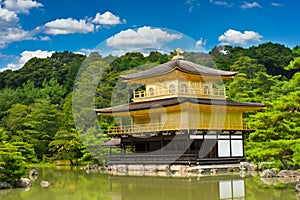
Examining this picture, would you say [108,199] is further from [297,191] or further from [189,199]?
[297,191]

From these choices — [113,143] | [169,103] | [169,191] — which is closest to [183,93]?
[169,103]

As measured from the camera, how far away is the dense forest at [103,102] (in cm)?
1516

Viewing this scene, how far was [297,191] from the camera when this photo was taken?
12531mm

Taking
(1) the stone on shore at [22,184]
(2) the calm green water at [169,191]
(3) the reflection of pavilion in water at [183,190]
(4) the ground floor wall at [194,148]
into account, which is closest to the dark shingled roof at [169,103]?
(4) the ground floor wall at [194,148]

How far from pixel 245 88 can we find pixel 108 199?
73.0 feet

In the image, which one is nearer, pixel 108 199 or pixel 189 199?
pixel 189 199

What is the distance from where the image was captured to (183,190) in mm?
14562

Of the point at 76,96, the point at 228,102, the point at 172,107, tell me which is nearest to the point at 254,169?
the point at 228,102

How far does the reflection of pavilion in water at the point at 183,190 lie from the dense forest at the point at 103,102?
4.84 ft

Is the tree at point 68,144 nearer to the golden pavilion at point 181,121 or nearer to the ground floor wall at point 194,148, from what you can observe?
the golden pavilion at point 181,121

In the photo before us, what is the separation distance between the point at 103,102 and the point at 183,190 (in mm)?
24082

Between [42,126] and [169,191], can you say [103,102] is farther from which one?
[169,191]

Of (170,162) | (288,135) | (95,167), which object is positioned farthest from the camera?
(95,167)

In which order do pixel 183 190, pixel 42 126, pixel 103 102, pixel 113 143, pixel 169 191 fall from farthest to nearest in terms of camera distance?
1. pixel 103 102
2. pixel 42 126
3. pixel 113 143
4. pixel 183 190
5. pixel 169 191
